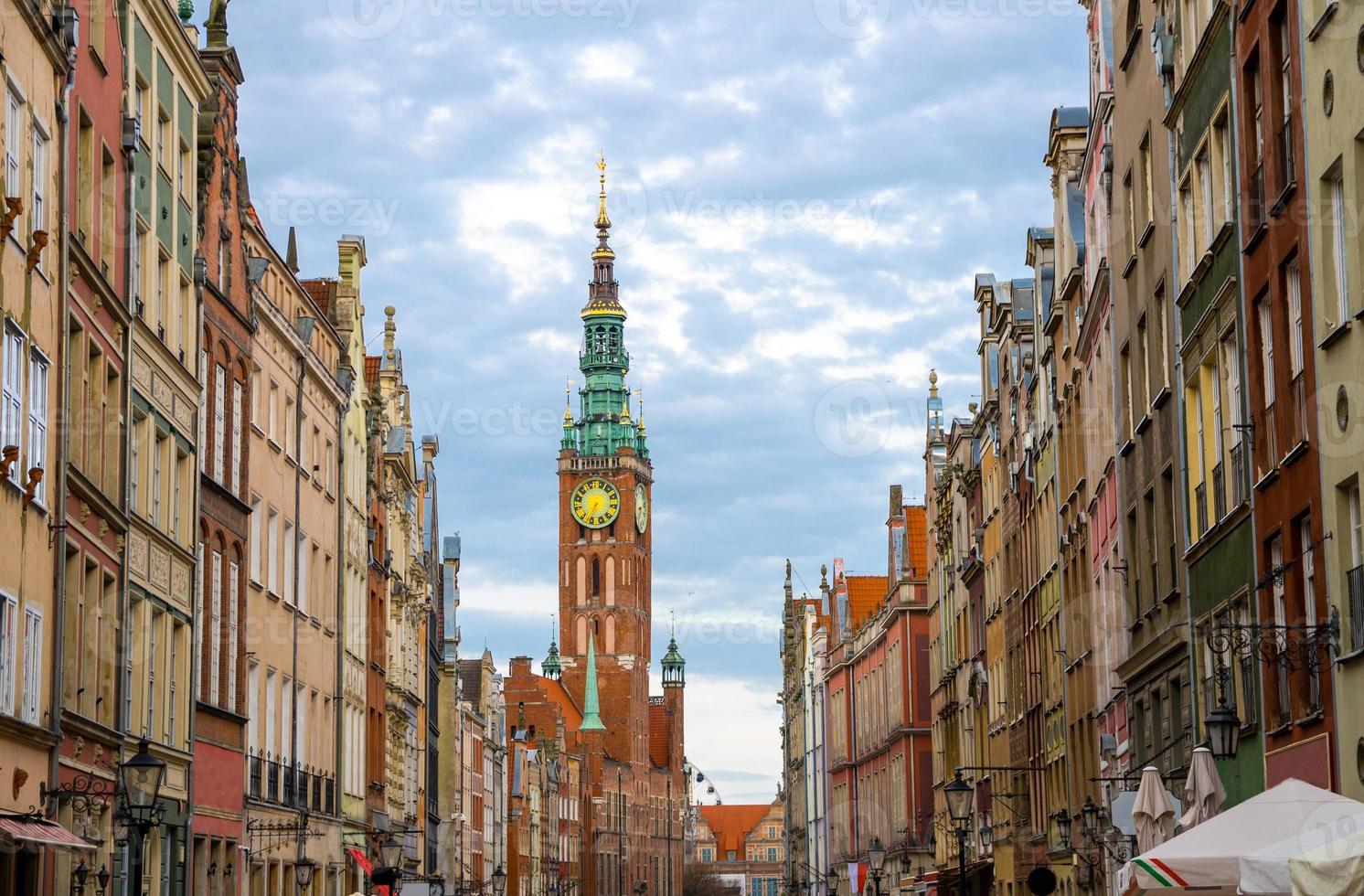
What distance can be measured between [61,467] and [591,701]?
165325 millimetres

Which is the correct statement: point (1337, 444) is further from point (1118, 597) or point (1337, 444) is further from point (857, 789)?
point (857, 789)

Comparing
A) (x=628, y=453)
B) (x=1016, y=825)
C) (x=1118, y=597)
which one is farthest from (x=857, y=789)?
(x=628, y=453)

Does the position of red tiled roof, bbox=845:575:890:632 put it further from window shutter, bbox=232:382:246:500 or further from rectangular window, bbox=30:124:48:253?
rectangular window, bbox=30:124:48:253

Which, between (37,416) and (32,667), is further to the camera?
(37,416)

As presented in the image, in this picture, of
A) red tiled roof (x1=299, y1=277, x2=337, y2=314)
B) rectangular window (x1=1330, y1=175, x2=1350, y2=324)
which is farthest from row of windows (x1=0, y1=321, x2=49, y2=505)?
red tiled roof (x1=299, y1=277, x2=337, y2=314)

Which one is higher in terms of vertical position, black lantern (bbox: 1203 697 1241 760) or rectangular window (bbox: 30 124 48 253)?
rectangular window (bbox: 30 124 48 253)

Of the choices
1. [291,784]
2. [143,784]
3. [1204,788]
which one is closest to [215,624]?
[291,784]

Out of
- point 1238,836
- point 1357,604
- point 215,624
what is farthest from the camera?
point 215,624

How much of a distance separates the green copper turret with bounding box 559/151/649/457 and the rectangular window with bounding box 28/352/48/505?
16871 cm

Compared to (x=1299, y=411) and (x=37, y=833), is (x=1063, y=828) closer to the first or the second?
(x=1299, y=411)

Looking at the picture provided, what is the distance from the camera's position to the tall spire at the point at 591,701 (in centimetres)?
18750

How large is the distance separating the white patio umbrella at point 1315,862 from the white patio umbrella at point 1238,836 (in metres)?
0.26

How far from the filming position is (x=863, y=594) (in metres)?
99.4

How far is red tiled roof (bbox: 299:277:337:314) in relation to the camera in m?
55.8
